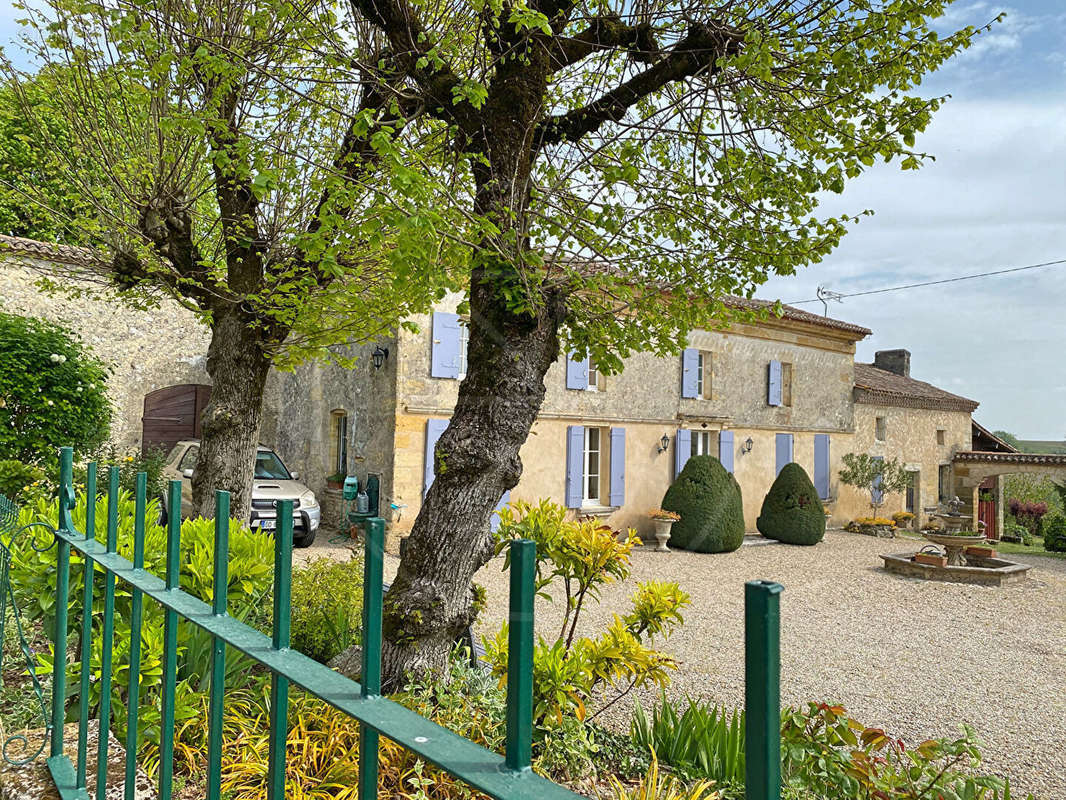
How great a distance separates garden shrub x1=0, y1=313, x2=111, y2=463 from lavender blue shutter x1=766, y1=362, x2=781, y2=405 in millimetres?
13101

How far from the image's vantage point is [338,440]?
44.5ft

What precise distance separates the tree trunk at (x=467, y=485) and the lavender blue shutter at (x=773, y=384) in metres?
13.6

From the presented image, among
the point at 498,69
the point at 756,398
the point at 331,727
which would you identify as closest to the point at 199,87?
the point at 498,69

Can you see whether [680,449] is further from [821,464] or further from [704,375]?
[821,464]

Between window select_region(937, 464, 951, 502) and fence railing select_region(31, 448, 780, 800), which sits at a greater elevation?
fence railing select_region(31, 448, 780, 800)

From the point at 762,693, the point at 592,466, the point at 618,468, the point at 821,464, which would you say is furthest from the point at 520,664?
the point at 821,464

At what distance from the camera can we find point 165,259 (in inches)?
257

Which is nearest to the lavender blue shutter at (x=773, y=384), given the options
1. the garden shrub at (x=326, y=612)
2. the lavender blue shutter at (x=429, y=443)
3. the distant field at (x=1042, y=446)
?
the lavender blue shutter at (x=429, y=443)

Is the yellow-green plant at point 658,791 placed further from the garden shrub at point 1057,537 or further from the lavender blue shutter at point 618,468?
the garden shrub at point 1057,537

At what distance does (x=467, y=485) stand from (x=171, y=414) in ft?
41.5

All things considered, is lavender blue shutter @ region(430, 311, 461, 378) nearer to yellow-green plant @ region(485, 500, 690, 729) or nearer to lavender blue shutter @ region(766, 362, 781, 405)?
yellow-green plant @ region(485, 500, 690, 729)

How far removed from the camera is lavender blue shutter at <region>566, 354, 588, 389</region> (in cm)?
1338

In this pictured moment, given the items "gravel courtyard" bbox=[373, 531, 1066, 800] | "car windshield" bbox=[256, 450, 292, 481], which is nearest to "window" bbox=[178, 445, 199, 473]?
"car windshield" bbox=[256, 450, 292, 481]

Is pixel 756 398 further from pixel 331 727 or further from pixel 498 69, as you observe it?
pixel 331 727
